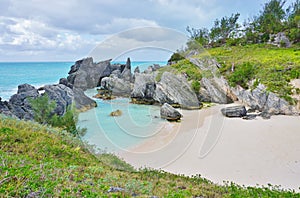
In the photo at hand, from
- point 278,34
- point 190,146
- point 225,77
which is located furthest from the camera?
point 278,34

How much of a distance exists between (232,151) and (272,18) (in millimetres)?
39512

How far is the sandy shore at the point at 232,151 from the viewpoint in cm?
800

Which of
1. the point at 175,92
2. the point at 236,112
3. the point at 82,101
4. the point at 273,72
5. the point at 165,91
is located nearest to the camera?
the point at 82,101

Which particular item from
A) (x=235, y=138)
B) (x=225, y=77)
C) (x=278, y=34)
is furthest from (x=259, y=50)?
(x=235, y=138)

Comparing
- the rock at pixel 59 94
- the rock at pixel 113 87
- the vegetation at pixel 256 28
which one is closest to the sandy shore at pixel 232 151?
the rock at pixel 113 87

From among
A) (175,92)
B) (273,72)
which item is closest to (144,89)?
(175,92)

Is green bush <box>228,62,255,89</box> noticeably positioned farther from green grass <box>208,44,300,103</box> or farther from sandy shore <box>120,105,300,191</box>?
sandy shore <box>120,105,300,191</box>

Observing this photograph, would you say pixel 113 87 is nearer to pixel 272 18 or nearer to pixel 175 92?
pixel 175 92

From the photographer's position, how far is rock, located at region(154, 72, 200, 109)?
18.5 metres

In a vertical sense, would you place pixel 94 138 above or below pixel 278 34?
below

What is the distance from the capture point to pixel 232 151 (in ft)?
33.1

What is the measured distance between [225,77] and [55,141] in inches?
814

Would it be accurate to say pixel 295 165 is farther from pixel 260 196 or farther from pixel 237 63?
pixel 237 63

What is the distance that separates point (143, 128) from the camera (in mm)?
14281
